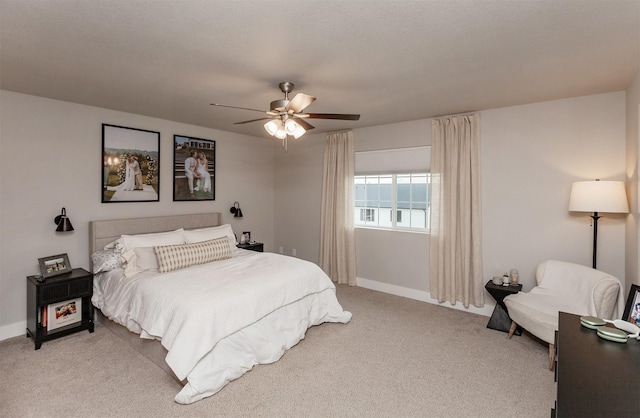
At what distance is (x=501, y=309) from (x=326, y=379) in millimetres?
2167

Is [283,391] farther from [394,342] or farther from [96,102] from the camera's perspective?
[96,102]

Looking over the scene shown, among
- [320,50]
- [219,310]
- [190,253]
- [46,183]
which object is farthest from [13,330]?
[320,50]

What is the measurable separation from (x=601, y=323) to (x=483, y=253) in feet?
7.43

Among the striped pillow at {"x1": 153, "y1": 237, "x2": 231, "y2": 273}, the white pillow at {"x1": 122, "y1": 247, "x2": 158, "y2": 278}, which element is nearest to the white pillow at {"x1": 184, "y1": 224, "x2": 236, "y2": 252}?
the striped pillow at {"x1": 153, "y1": 237, "x2": 231, "y2": 273}

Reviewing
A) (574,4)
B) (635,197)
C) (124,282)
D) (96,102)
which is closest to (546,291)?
(635,197)

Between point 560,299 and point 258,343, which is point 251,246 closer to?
point 258,343

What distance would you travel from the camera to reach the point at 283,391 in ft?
7.74

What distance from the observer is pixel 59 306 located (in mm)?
3143

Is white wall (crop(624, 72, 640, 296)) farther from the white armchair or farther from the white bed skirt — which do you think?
the white bed skirt

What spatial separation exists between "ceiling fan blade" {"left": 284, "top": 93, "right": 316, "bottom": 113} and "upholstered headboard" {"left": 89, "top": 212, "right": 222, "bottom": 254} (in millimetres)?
2681

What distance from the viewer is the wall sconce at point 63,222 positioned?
332 centimetres

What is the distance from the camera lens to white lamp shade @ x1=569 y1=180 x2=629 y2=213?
2.81 metres

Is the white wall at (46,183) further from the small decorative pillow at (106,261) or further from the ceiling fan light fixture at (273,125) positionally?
the ceiling fan light fixture at (273,125)

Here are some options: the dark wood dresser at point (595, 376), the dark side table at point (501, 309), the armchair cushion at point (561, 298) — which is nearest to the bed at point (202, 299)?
the dark side table at point (501, 309)
